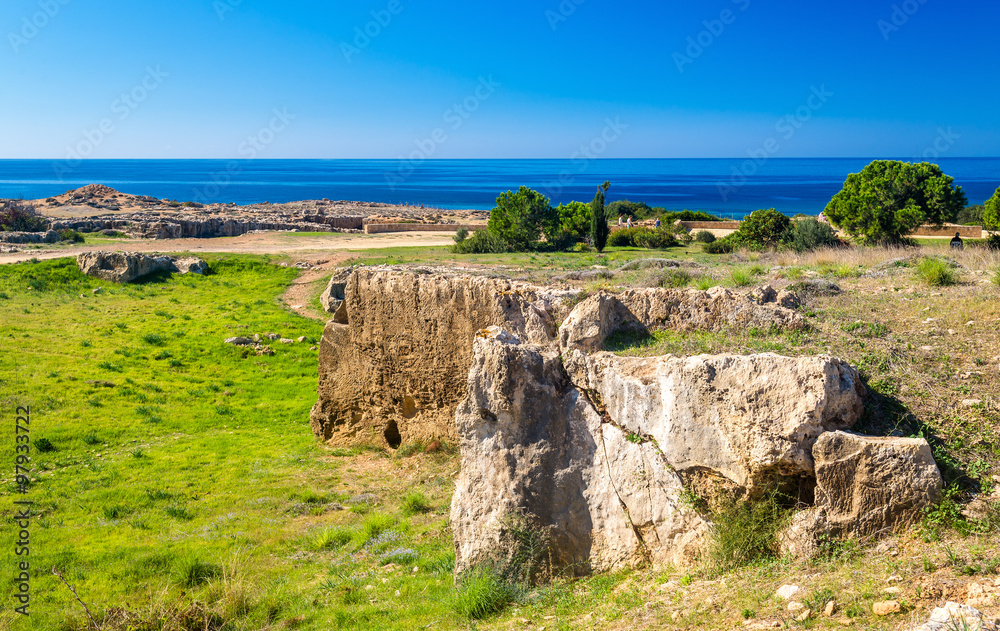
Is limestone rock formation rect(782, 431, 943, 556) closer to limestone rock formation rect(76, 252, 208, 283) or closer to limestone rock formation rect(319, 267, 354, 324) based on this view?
limestone rock formation rect(319, 267, 354, 324)

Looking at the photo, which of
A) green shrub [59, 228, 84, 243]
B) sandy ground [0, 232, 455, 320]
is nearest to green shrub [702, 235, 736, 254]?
sandy ground [0, 232, 455, 320]

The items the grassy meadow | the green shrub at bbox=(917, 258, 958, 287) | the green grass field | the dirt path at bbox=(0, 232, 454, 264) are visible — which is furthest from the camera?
Answer: the dirt path at bbox=(0, 232, 454, 264)

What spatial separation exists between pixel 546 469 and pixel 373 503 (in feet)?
16.9

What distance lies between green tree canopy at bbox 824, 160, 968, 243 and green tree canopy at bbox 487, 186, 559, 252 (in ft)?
55.8

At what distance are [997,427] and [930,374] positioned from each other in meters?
1.03

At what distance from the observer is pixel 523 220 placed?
40.7 meters

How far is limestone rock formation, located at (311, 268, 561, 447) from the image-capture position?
12.4m

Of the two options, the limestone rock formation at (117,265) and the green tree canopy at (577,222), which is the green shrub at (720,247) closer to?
the green tree canopy at (577,222)

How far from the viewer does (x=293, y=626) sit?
299 inches

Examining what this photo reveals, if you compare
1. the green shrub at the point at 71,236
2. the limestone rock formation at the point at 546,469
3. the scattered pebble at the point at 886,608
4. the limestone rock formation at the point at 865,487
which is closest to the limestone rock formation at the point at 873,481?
the limestone rock formation at the point at 865,487

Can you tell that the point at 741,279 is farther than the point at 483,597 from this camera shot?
Yes

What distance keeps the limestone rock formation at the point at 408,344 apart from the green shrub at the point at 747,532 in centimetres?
524

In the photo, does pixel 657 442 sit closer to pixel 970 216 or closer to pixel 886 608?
pixel 886 608

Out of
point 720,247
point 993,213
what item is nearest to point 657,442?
point 720,247
